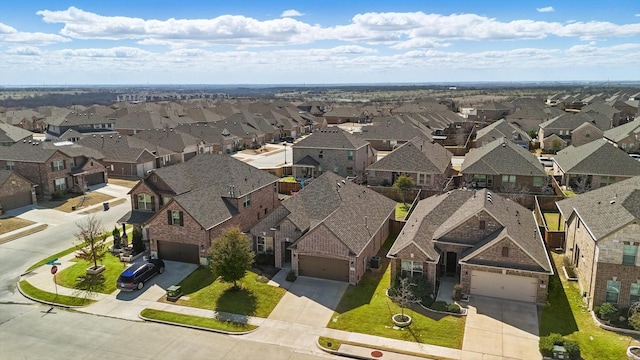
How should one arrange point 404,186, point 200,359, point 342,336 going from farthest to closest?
point 404,186 < point 342,336 < point 200,359

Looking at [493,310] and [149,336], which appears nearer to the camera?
[149,336]

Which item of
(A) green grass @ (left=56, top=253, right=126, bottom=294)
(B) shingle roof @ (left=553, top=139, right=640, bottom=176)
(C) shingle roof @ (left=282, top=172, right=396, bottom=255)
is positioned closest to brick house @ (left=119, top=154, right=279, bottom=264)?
(A) green grass @ (left=56, top=253, right=126, bottom=294)

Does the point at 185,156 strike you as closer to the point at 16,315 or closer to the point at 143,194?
the point at 143,194

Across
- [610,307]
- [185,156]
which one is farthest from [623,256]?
[185,156]

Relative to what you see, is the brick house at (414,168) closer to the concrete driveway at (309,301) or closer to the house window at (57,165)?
the concrete driveway at (309,301)

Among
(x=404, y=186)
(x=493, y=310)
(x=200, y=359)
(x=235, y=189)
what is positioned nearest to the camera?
(x=200, y=359)

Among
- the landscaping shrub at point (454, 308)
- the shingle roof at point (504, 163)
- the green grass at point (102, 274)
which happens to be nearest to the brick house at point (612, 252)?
the landscaping shrub at point (454, 308)

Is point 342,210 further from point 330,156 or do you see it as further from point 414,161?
point 330,156
